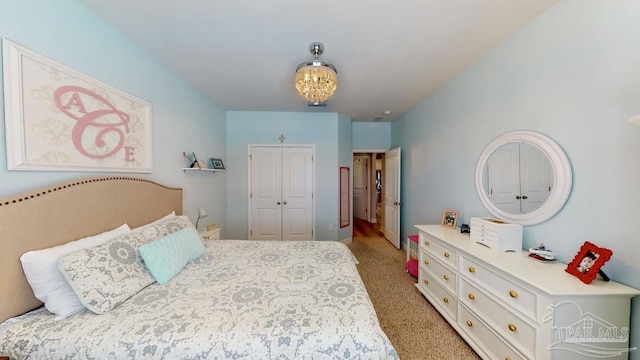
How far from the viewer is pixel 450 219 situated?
103 inches

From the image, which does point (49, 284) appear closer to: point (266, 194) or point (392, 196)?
point (266, 194)

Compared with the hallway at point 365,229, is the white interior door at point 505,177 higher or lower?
higher

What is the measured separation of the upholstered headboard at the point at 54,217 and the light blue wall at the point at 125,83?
114 millimetres

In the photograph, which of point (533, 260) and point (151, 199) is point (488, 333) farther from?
point (151, 199)

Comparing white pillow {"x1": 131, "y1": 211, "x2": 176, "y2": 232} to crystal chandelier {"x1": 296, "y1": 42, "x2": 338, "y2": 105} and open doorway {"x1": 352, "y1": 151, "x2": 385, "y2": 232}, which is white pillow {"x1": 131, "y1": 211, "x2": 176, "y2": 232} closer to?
crystal chandelier {"x1": 296, "y1": 42, "x2": 338, "y2": 105}

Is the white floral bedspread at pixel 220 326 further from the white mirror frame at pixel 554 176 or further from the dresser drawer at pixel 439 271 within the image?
the white mirror frame at pixel 554 176

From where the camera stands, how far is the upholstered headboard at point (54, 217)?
113cm

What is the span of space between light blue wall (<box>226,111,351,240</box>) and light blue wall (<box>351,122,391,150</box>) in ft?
2.41

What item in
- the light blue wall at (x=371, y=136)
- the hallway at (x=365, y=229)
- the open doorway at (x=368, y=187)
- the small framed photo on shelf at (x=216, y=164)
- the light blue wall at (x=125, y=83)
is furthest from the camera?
the open doorway at (x=368, y=187)

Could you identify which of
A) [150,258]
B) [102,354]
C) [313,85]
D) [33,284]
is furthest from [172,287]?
[313,85]

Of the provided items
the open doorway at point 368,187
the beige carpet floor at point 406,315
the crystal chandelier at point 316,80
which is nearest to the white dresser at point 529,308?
the beige carpet floor at point 406,315

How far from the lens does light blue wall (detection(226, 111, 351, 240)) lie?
4.14 m

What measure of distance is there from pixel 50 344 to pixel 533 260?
277 cm

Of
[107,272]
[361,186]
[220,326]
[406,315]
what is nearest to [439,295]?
[406,315]
